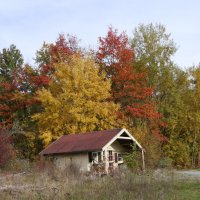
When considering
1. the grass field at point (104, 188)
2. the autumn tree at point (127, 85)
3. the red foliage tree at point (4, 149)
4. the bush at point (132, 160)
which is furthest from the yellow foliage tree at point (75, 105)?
the grass field at point (104, 188)

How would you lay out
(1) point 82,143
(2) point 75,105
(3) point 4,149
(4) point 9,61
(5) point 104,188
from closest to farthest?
(5) point 104,188 < (3) point 4,149 < (1) point 82,143 < (2) point 75,105 < (4) point 9,61

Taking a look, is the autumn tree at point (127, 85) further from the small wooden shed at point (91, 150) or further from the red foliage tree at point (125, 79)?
the small wooden shed at point (91, 150)

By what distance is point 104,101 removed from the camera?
134 feet

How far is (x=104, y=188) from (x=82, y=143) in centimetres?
1426

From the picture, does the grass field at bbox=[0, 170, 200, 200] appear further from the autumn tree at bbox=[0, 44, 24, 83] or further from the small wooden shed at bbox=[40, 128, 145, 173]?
the autumn tree at bbox=[0, 44, 24, 83]

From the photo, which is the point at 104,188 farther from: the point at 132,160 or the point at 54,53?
the point at 54,53

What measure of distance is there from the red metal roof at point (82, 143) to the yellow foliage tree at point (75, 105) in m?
4.56

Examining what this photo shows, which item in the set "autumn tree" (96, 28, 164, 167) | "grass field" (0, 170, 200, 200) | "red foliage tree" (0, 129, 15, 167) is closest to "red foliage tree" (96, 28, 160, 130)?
"autumn tree" (96, 28, 164, 167)

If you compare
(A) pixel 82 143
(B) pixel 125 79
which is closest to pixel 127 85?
(B) pixel 125 79

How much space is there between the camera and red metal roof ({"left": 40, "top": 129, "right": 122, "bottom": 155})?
100ft

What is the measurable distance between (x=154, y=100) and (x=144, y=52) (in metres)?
5.15

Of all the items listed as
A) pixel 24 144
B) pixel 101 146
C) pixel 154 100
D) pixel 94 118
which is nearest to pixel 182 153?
pixel 154 100

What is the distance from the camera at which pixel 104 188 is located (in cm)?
1738

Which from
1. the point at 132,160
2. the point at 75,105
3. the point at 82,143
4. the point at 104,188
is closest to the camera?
the point at 104,188
